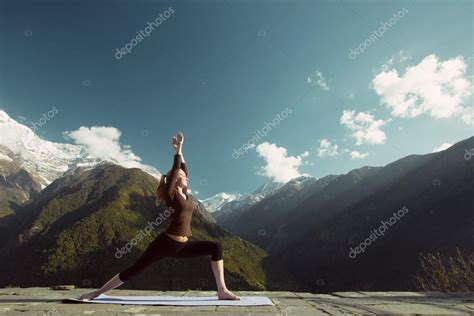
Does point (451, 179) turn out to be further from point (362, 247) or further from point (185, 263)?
point (185, 263)

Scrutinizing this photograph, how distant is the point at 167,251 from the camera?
21.6 ft

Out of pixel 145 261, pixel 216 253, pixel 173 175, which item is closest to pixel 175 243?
pixel 145 261

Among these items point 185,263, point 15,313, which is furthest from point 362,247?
point 15,313

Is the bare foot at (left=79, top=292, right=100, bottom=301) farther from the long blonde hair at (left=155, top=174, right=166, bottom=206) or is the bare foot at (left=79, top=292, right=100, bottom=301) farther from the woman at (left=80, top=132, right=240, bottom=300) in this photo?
the long blonde hair at (left=155, top=174, right=166, bottom=206)

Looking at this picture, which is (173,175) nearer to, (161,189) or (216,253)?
(161,189)

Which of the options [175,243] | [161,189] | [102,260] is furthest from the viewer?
[102,260]

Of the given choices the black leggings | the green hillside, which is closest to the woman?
the black leggings

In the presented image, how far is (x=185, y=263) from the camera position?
15312cm

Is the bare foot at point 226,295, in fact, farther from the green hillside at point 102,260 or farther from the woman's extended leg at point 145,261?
the green hillside at point 102,260

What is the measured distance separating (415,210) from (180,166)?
201m

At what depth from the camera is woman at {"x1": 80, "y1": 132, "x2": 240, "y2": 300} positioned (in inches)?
258

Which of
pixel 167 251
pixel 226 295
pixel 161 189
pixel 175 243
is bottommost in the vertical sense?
pixel 226 295

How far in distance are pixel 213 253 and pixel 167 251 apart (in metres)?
0.83

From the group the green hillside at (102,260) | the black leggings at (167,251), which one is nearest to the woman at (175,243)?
the black leggings at (167,251)
